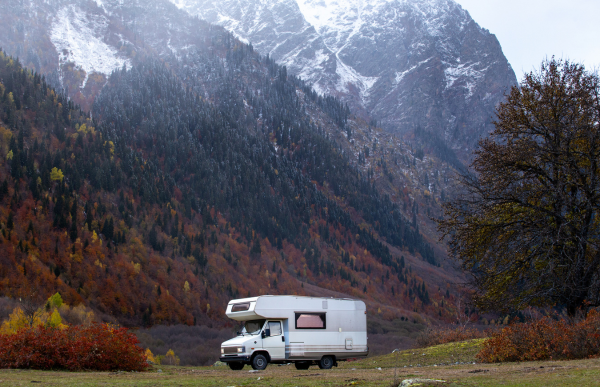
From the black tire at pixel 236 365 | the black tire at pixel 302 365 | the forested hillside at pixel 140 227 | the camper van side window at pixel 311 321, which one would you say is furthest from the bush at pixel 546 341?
the forested hillside at pixel 140 227

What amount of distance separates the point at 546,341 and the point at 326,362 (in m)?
10.3

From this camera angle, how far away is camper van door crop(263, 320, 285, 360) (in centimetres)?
2419

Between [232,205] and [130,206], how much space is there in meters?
49.6

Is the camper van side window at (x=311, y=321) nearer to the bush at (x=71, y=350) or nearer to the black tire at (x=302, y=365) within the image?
the black tire at (x=302, y=365)

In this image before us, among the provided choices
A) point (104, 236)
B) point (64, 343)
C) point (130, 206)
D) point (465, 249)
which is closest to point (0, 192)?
point (104, 236)

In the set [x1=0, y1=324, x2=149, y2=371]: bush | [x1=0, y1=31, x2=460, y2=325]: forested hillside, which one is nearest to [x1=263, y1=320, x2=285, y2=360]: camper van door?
[x1=0, y1=324, x2=149, y2=371]: bush

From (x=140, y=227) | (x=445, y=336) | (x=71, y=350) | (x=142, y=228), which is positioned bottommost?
(x=445, y=336)

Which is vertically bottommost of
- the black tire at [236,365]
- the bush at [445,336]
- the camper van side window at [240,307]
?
the bush at [445,336]

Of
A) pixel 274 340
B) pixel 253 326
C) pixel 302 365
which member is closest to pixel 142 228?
A: pixel 253 326

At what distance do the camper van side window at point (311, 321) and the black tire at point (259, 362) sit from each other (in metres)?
2.19

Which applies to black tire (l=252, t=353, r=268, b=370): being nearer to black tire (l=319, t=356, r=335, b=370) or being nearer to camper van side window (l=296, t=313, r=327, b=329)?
camper van side window (l=296, t=313, r=327, b=329)

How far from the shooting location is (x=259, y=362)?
23.9 meters

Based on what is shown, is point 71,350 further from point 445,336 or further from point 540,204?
point 445,336

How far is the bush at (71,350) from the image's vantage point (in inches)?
842
